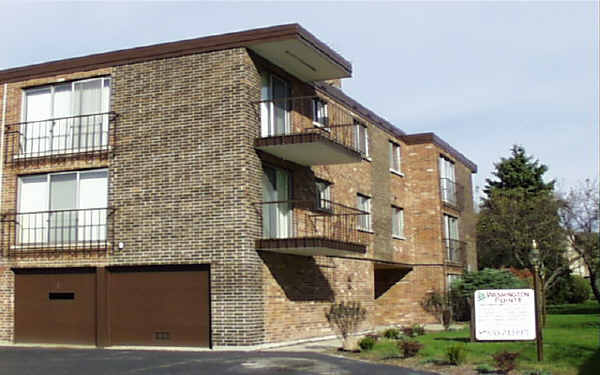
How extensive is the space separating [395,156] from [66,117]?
51.5 ft

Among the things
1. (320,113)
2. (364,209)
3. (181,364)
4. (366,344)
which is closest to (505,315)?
(366,344)

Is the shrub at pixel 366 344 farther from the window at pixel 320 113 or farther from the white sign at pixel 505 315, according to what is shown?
the window at pixel 320 113

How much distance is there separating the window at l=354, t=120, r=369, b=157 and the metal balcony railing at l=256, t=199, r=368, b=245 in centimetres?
290

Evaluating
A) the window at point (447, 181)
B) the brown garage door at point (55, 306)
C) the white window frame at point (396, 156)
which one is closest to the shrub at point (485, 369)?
the brown garage door at point (55, 306)

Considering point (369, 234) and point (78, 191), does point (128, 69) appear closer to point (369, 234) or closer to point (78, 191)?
point (78, 191)

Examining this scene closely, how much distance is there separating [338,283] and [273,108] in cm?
654

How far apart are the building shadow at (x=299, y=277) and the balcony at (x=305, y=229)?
31cm

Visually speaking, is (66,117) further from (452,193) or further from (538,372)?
(452,193)

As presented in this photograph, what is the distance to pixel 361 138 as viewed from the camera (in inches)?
1094

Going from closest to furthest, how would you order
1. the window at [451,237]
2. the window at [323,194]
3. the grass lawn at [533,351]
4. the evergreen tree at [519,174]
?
the grass lawn at [533,351]
the window at [323,194]
the window at [451,237]
the evergreen tree at [519,174]

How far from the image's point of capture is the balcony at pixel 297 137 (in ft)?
60.9

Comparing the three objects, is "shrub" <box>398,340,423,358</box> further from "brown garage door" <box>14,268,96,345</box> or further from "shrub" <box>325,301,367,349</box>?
"brown garage door" <box>14,268,96,345</box>

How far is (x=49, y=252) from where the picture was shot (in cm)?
1995

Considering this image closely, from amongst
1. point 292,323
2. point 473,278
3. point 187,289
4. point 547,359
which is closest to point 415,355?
point 547,359
